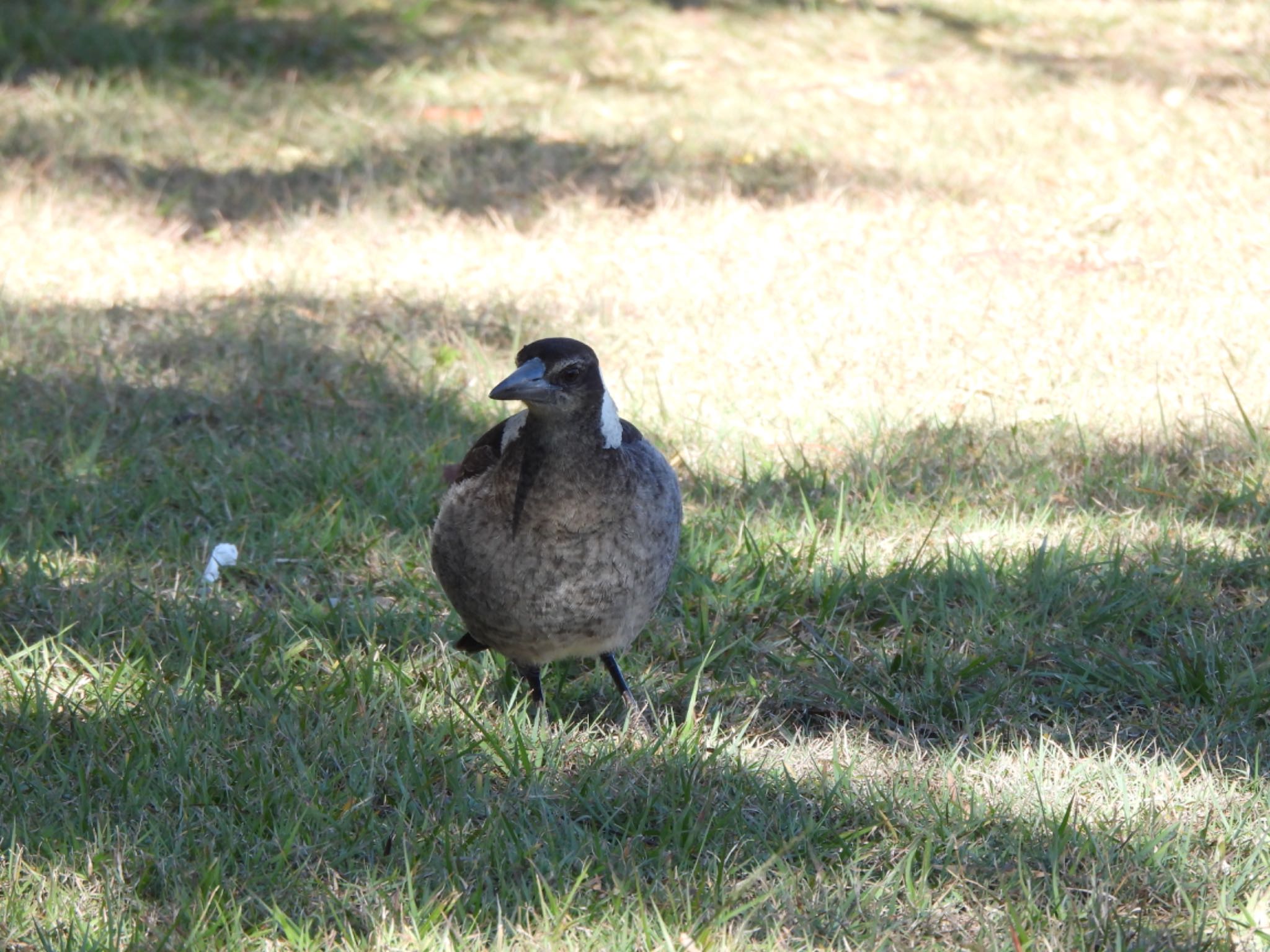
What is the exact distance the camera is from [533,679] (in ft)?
11.8

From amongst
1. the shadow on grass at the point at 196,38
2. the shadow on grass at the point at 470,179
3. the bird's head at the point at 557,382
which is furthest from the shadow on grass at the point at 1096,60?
the bird's head at the point at 557,382

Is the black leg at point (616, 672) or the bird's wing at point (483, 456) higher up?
the bird's wing at point (483, 456)

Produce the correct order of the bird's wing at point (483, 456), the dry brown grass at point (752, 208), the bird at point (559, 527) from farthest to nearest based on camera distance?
1. the dry brown grass at point (752, 208)
2. the bird's wing at point (483, 456)
3. the bird at point (559, 527)

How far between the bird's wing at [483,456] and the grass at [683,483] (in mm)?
548

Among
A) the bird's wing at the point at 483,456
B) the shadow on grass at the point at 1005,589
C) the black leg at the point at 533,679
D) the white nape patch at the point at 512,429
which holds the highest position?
the white nape patch at the point at 512,429

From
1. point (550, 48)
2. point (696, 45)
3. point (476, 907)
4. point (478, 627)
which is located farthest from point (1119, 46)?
point (476, 907)

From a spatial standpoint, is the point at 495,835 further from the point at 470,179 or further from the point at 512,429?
the point at 470,179

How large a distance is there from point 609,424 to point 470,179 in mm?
4405

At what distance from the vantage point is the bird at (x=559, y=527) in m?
3.21

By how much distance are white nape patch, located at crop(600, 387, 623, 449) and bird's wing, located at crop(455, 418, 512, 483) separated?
27 centimetres

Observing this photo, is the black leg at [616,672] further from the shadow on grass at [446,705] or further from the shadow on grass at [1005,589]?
the shadow on grass at [1005,589]

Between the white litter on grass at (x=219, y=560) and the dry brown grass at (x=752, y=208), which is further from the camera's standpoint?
the dry brown grass at (x=752, y=208)

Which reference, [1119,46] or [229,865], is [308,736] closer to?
[229,865]

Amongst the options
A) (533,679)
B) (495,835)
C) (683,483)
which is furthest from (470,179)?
(495,835)
